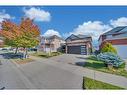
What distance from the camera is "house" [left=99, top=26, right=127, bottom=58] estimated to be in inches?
307

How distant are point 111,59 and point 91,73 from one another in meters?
1.21

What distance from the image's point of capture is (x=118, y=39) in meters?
8.58

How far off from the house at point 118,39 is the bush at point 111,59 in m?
0.25

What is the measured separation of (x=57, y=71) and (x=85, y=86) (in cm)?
212

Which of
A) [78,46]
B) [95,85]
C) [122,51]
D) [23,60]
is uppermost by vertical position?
[78,46]

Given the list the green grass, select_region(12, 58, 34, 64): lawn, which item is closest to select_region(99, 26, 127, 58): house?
the green grass

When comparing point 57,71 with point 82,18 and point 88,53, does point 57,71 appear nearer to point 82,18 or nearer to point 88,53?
A: point 88,53

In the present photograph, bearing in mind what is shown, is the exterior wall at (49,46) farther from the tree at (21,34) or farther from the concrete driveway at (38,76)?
the concrete driveway at (38,76)

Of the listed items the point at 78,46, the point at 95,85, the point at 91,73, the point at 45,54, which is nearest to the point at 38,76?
the point at 45,54

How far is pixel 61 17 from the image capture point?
7562 millimetres

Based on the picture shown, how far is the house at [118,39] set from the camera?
25.6 ft

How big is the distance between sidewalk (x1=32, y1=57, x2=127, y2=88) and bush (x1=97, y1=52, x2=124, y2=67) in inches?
29.1

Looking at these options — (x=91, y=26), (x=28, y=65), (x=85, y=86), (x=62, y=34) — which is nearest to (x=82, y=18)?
(x=91, y=26)

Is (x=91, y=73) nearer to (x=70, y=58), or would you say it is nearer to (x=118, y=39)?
(x=70, y=58)
